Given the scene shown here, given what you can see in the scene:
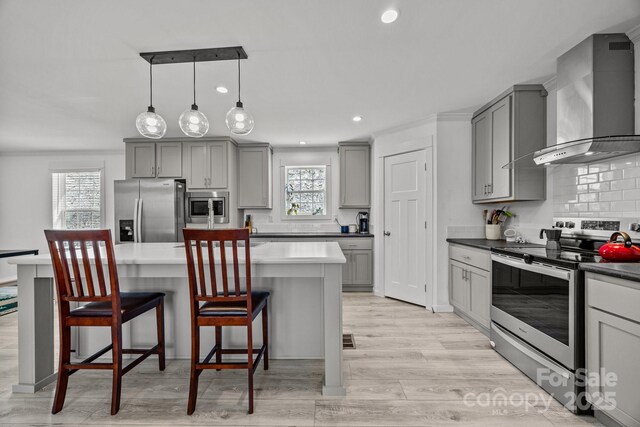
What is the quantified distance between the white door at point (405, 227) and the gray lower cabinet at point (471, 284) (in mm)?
406

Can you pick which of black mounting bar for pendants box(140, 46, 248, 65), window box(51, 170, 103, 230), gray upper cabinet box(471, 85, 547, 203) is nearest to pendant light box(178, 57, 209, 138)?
black mounting bar for pendants box(140, 46, 248, 65)

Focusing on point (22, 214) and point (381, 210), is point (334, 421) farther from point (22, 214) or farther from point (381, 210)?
point (22, 214)

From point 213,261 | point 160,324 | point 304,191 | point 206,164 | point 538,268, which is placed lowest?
point 160,324

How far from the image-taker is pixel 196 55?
2.33 meters

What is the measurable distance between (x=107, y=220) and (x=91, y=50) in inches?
162

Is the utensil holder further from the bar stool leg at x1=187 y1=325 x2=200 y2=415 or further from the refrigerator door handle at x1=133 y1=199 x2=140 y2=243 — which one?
the refrigerator door handle at x1=133 y1=199 x2=140 y2=243

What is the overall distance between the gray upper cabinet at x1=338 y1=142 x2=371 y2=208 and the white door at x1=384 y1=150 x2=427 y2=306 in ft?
1.94

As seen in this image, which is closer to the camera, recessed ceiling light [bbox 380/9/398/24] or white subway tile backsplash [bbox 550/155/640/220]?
recessed ceiling light [bbox 380/9/398/24]

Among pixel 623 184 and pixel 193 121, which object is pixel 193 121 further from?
pixel 623 184

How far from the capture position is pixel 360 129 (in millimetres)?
4391

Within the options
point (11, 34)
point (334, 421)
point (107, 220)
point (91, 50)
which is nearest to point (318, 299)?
point (334, 421)

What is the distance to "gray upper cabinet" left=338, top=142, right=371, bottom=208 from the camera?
5031 mm

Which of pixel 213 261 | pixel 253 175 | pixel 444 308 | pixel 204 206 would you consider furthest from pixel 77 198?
pixel 444 308

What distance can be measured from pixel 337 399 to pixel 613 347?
4.93 ft
